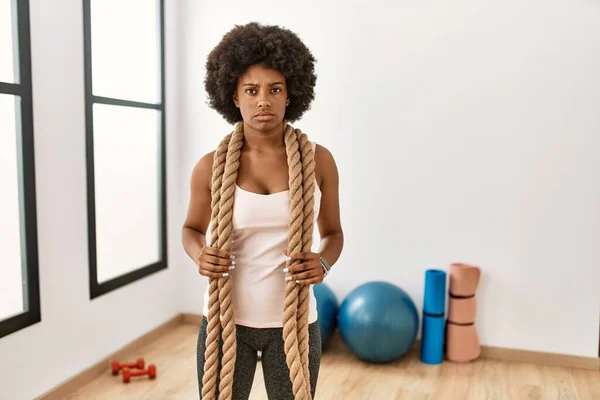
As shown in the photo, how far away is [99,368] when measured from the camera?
114 inches

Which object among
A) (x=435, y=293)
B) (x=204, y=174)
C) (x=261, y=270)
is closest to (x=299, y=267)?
(x=261, y=270)

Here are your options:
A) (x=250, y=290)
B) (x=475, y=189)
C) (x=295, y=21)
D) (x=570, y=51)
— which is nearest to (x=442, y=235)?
(x=475, y=189)

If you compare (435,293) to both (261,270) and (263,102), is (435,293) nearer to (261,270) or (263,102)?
(261,270)

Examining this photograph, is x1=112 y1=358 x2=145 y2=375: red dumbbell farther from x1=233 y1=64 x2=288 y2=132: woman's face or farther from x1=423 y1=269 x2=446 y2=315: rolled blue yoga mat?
x1=233 y1=64 x2=288 y2=132: woman's face

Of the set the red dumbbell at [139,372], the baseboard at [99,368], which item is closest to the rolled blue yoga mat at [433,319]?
the red dumbbell at [139,372]

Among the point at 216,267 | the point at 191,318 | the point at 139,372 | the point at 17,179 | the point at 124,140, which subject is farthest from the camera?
the point at 191,318

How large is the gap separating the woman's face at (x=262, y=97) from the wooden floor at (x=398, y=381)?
1.69 meters

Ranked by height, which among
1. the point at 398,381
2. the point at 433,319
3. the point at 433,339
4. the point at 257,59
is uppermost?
the point at 257,59

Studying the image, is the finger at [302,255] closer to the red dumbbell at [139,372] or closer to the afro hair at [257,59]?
the afro hair at [257,59]

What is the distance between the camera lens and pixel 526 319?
310 centimetres

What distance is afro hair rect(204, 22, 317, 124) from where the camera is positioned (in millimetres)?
1424

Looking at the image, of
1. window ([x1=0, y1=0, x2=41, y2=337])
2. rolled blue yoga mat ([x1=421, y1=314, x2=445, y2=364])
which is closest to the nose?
window ([x1=0, y1=0, x2=41, y2=337])

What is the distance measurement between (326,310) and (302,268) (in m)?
1.81

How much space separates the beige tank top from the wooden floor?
1.39 metres
